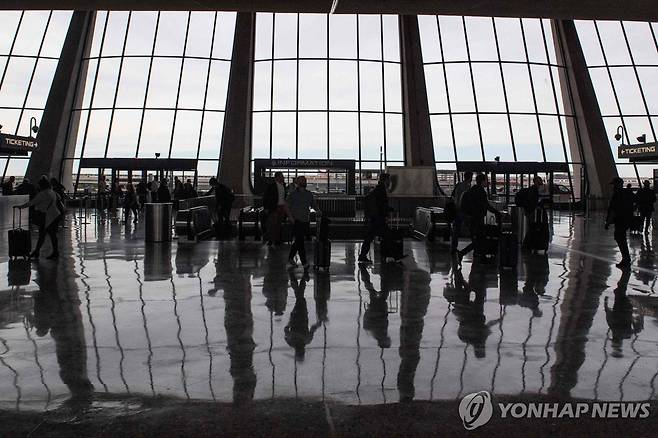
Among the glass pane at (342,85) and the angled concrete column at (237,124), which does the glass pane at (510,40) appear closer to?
the glass pane at (342,85)

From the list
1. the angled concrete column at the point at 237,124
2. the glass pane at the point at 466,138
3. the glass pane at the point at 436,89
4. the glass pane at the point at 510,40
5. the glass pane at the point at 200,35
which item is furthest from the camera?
the glass pane at the point at 510,40

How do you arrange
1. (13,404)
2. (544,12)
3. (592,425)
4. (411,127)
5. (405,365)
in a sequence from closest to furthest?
1. (592,425)
2. (13,404)
3. (405,365)
4. (544,12)
5. (411,127)

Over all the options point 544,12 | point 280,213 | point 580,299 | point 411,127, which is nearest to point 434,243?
point 280,213

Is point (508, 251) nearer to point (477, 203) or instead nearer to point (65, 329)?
point (477, 203)

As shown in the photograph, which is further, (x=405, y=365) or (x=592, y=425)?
(x=405, y=365)

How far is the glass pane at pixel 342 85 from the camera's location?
3125 centimetres

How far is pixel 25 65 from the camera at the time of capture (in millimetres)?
31484

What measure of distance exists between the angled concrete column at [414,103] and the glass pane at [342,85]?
260 cm

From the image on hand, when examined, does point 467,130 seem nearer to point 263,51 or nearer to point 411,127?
point 411,127

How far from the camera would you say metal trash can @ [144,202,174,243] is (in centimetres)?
1480

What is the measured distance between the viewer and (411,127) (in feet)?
100

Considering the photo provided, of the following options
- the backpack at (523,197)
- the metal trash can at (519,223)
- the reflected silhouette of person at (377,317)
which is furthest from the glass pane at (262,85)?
the reflected silhouette of person at (377,317)

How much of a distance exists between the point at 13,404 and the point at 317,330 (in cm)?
280

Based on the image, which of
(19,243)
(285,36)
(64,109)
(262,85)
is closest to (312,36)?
(285,36)
